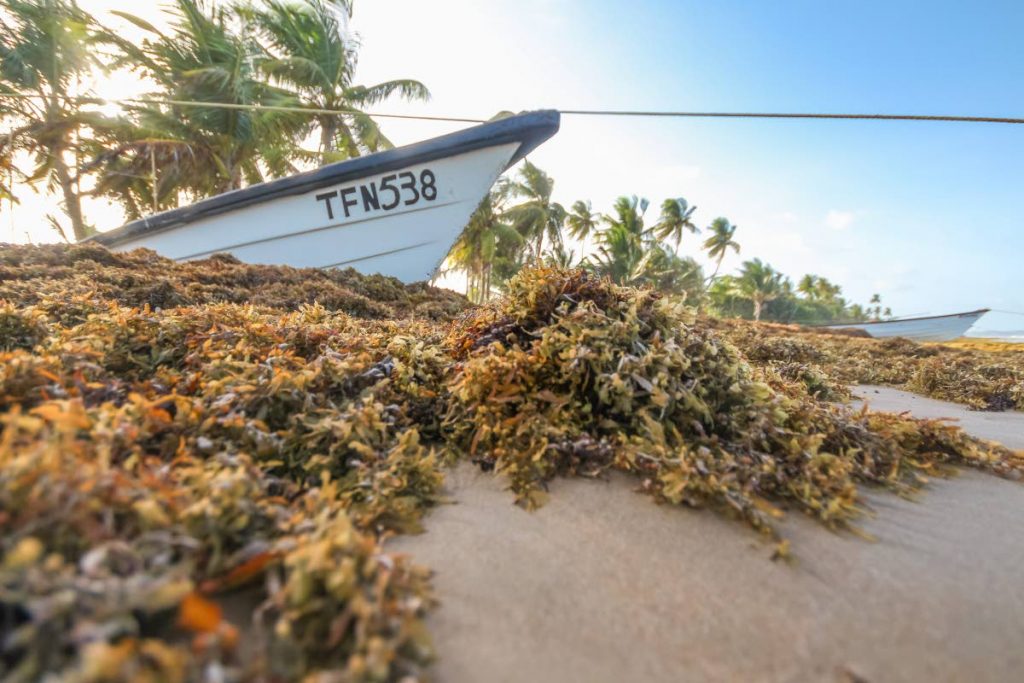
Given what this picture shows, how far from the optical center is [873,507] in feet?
5.05

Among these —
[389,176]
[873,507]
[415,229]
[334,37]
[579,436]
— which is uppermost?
[334,37]

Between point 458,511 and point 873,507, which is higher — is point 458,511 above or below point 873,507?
above

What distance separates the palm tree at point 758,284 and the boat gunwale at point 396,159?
47.9 meters

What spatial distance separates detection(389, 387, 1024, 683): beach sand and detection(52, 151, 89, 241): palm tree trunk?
22.0 meters

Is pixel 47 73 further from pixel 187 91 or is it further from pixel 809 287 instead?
pixel 809 287

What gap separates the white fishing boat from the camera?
276 inches

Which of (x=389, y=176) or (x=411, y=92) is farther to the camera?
(x=411, y=92)

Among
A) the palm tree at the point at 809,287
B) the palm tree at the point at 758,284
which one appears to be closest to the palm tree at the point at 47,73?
the palm tree at the point at 758,284

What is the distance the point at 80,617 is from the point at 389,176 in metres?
7.40

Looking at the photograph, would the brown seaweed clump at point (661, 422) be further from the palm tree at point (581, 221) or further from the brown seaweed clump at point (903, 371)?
the palm tree at point (581, 221)

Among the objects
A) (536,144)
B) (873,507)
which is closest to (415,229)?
(536,144)

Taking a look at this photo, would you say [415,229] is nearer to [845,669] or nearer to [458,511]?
[458,511]

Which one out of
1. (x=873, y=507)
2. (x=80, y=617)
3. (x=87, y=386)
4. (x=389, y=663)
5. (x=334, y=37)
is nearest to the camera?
(x=80, y=617)

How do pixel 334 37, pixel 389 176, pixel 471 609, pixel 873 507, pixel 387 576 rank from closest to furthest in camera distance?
pixel 387 576 < pixel 471 609 < pixel 873 507 < pixel 389 176 < pixel 334 37
